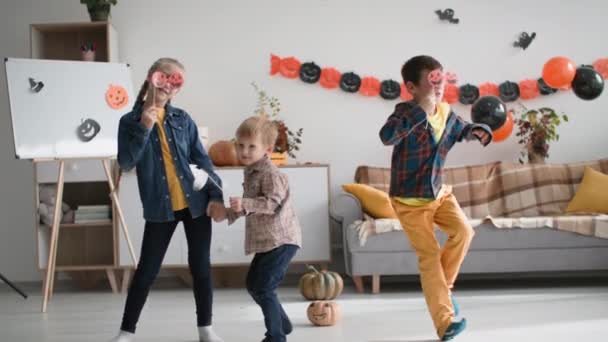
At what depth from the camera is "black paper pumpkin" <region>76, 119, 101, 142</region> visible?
4.35m

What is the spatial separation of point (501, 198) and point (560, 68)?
1200mm

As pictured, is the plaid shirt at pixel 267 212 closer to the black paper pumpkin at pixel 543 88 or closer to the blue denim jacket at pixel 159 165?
the blue denim jacket at pixel 159 165

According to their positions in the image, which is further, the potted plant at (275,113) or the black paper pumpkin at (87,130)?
the potted plant at (275,113)

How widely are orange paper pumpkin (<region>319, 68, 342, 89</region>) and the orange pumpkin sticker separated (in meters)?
1.46

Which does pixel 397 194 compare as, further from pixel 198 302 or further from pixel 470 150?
pixel 470 150

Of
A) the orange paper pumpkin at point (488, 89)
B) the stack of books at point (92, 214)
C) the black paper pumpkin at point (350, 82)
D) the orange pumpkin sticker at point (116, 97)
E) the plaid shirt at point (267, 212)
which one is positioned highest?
the black paper pumpkin at point (350, 82)

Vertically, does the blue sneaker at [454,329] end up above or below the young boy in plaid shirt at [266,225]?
below

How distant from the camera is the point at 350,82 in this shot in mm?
5285

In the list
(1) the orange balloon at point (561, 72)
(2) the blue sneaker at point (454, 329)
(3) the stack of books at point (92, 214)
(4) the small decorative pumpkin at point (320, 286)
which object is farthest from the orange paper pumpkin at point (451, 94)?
(2) the blue sneaker at point (454, 329)

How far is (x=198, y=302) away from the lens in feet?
9.81

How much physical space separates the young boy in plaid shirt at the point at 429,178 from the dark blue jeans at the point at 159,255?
802 mm

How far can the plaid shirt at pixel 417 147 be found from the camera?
2880mm

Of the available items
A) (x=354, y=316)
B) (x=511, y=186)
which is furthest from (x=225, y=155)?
(x=511, y=186)

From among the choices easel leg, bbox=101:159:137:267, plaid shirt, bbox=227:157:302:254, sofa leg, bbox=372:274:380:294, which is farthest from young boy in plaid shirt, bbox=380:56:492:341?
easel leg, bbox=101:159:137:267
